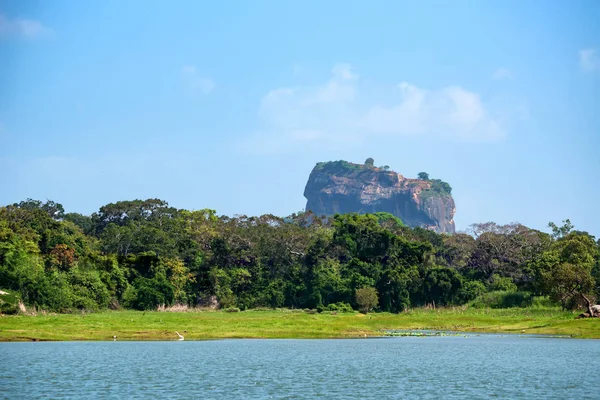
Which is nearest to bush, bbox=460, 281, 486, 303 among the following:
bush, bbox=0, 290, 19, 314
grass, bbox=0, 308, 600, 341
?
grass, bbox=0, 308, 600, 341

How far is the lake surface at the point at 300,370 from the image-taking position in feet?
104

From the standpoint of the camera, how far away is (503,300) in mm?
94312

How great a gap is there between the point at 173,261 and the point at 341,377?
232 ft

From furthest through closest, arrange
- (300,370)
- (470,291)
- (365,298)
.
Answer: (470,291)
(365,298)
(300,370)

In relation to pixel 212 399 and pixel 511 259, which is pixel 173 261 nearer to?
pixel 511 259

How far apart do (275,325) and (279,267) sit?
41.4 metres

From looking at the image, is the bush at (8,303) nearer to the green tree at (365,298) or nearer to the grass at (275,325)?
the grass at (275,325)

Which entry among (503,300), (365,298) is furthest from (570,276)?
(365,298)

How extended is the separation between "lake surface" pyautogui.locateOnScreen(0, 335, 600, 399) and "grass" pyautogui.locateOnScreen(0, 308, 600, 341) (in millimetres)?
3306

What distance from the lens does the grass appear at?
6009 cm

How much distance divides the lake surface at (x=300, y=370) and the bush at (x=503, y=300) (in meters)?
34.1

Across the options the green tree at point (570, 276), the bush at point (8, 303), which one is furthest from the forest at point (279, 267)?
the bush at point (8, 303)

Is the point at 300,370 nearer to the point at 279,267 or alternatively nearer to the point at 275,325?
the point at 275,325

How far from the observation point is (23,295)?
76062 millimetres
